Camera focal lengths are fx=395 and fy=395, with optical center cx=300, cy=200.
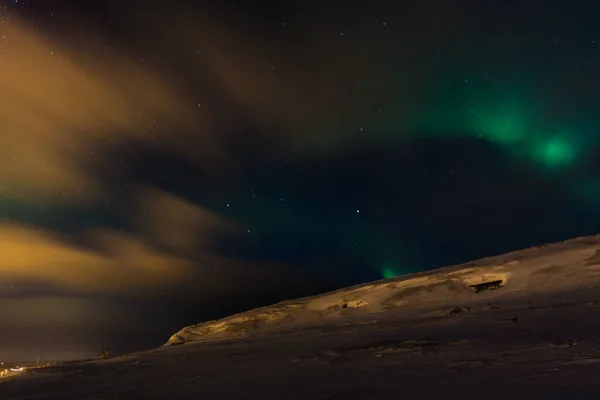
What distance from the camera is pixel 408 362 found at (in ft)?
12.8

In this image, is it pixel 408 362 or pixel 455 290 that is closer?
pixel 408 362

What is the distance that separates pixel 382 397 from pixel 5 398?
3.90m

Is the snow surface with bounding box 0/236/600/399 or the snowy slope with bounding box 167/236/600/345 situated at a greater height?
the snowy slope with bounding box 167/236/600/345

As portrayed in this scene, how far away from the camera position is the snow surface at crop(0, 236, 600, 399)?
3.00 meters

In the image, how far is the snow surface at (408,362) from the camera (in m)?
3.00

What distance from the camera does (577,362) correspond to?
3.11 m

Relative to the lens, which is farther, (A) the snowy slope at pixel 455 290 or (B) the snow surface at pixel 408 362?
(A) the snowy slope at pixel 455 290

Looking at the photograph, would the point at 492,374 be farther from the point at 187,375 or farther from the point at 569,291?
the point at 569,291

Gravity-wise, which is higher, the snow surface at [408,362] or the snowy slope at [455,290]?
the snowy slope at [455,290]

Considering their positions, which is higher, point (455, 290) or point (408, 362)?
point (455, 290)

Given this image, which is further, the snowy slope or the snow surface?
the snowy slope

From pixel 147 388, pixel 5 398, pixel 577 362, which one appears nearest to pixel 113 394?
pixel 147 388

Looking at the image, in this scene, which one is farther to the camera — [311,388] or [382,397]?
[311,388]

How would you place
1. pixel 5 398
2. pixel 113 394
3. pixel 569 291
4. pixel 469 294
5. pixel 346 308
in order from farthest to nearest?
pixel 346 308, pixel 469 294, pixel 569 291, pixel 5 398, pixel 113 394
